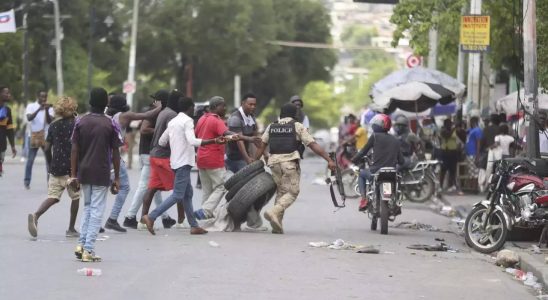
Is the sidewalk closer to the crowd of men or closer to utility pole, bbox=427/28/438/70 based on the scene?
the crowd of men

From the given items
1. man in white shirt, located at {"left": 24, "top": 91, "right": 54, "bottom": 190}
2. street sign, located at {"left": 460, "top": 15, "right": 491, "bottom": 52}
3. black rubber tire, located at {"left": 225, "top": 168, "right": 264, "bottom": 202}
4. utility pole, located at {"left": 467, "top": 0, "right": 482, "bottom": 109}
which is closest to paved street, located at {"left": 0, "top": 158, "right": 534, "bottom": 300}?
black rubber tire, located at {"left": 225, "top": 168, "right": 264, "bottom": 202}

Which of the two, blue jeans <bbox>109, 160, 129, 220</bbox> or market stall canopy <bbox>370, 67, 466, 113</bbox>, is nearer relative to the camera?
blue jeans <bbox>109, 160, 129, 220</bbox>

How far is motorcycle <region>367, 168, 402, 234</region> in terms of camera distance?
673 inches

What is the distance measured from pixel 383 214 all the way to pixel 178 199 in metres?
3.23

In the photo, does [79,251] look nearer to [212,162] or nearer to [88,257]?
[88,257]

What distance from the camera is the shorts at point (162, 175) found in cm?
1570

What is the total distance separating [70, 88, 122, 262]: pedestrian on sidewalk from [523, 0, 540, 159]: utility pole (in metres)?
7.19

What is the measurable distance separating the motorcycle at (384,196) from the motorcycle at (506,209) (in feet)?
6.55

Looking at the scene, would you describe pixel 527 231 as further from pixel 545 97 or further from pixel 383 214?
pixel 545 97

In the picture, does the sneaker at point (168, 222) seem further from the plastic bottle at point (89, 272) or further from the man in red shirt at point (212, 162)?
the plastic bottle at point (89, 272)

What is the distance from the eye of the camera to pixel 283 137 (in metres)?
16.2

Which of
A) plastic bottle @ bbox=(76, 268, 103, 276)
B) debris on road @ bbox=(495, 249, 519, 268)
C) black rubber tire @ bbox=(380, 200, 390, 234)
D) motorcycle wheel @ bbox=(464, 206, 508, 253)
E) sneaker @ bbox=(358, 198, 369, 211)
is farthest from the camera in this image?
sneaker @ bbox=(358, 198, 369, 211)

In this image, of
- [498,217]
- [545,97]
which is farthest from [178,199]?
[545,97]

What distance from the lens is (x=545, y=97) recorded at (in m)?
23.6
